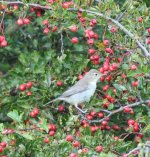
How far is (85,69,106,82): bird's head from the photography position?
Result: 7.14 m

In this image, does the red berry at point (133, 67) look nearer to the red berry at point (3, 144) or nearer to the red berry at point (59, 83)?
the red berry at point (59, 83)

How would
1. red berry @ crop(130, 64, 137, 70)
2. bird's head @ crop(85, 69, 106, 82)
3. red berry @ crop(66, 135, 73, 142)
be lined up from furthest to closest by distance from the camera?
1. bird's head @ crop(85, 69, 106, 82)
2. red berry @ crop(130, 64, 137, 70)
3. red berry @ crop(66, 135, 73, 142)

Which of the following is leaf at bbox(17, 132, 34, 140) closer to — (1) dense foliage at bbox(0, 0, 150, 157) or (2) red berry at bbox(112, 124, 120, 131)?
(1) dense foliage at bbox(0, 0, 150, 157)

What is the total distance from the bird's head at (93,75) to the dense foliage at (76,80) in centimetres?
6

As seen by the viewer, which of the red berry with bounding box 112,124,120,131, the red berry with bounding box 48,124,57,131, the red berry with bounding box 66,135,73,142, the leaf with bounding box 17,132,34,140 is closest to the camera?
the leaf with bounding box 17,132,34,140

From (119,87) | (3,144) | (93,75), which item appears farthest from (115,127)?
(3,144)

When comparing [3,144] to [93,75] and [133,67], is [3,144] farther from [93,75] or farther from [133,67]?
[93,75]

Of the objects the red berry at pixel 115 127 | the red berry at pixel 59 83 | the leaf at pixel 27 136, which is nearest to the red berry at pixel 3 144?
the leaf at pixel 27 136

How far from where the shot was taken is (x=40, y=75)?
7109 mm

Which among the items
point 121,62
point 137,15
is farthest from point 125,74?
point 137,15

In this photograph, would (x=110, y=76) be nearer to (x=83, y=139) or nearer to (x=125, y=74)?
(x=125, y=74)

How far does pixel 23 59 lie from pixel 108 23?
44.0 inches

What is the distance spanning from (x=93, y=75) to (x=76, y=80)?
9.7 inches

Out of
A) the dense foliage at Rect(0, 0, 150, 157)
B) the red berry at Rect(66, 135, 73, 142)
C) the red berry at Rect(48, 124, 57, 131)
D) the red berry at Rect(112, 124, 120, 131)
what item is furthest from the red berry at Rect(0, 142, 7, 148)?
the red berry at Rect(112, 124, 120, 131)
